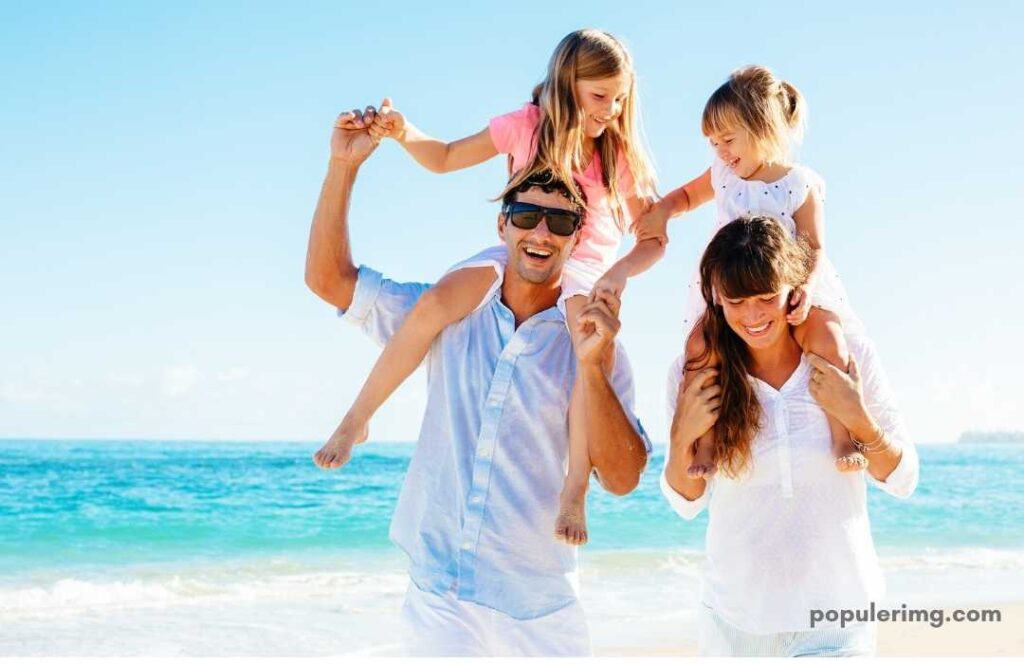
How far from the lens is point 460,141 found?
4.70 m

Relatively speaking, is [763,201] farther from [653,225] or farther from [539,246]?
[539,246]

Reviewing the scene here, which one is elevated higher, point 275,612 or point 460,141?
point 460,141

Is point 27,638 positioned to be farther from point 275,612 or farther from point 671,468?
point 671,468

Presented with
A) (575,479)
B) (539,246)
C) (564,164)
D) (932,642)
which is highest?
(564,164)

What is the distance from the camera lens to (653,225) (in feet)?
14.9

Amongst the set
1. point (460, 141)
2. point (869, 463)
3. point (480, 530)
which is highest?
point (460, 141)

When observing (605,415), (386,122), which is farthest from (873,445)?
(386,122)

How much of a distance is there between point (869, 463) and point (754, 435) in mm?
325

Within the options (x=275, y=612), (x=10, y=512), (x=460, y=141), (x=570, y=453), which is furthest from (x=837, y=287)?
(x=10, y=512)

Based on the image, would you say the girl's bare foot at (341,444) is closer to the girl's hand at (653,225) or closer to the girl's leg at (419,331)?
the girl's leg at (419,331)

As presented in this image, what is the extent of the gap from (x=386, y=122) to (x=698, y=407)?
5.19 feet

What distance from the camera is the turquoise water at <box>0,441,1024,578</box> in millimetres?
15211

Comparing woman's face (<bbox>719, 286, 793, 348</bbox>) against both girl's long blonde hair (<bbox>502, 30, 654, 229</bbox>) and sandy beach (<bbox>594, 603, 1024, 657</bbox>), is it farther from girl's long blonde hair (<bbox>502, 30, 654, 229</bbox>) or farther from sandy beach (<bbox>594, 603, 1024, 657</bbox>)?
sandy beach (<bbox>594, 603, 1024, 657</bbox>)

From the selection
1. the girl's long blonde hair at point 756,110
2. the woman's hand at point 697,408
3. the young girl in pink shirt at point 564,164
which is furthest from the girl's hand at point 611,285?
the girl's long blonde hair at point 756,110
